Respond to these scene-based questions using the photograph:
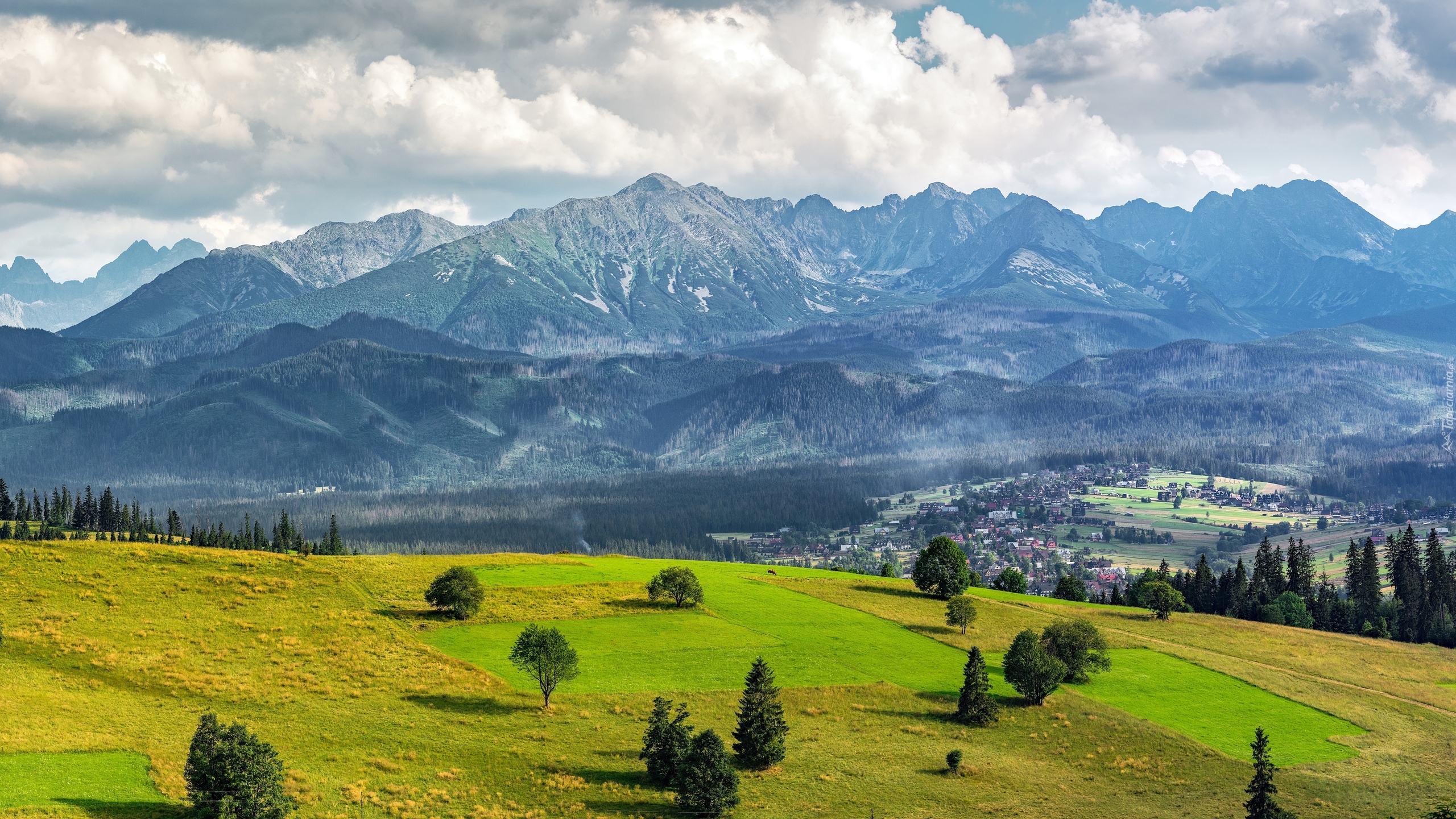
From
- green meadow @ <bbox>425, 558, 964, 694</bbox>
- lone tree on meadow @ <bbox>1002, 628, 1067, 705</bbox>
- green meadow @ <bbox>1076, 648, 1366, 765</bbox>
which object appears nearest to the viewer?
green meadow @ <bbox>1076, 648, 1366, 765</bbox>

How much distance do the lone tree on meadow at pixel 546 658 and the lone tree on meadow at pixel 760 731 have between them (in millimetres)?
16520

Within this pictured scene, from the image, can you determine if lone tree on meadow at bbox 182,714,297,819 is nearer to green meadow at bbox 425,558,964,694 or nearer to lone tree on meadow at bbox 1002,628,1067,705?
green meadow at bbox 425,558,964,694

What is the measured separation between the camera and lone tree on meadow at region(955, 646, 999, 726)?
96688mm

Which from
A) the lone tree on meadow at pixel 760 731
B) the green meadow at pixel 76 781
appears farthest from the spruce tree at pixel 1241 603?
the green meadow at pixel 76 781

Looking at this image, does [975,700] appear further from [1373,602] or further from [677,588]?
[1373,602]

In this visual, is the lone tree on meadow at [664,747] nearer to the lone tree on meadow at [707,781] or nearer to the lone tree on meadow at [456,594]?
the lone tree on meadow at [707,781]

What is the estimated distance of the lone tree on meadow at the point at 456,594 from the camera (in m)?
114

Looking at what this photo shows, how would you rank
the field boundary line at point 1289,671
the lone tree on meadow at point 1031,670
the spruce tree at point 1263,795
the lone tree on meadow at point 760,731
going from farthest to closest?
1. the field boundary line at point 1289,671
2. the lone tree on meadow at point 1031,670
3. the lone tree on meadow at point 760,731
4. the spruce tree at point 1263,795

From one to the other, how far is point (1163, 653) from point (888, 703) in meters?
46.0

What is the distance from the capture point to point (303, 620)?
106m

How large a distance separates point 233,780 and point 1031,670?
70875 mm

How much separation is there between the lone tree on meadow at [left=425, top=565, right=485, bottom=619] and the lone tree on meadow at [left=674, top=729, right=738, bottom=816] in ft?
151

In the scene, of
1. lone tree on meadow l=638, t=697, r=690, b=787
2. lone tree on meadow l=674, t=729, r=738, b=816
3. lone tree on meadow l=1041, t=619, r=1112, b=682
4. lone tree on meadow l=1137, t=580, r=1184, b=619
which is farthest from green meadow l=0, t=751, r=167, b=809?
lone tree on meadow l=1137, t=580, r=1184, b=619

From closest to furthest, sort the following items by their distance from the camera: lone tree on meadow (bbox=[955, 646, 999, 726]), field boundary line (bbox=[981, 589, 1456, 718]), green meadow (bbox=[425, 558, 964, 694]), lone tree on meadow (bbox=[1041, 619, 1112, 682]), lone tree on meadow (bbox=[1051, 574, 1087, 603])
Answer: lone tree on meadow (bbox=[955, 646, 999, 726]) < green meadow (bbox=[425, 558, 964, 694]) < lone tree on meadow (bbox=[1041, 619, 1112, 682]) < field boundary line (bbox=[981, 589, 1456, 718]) < lone tree on meadow (bbox=[1051, 574, 1087, 603])
